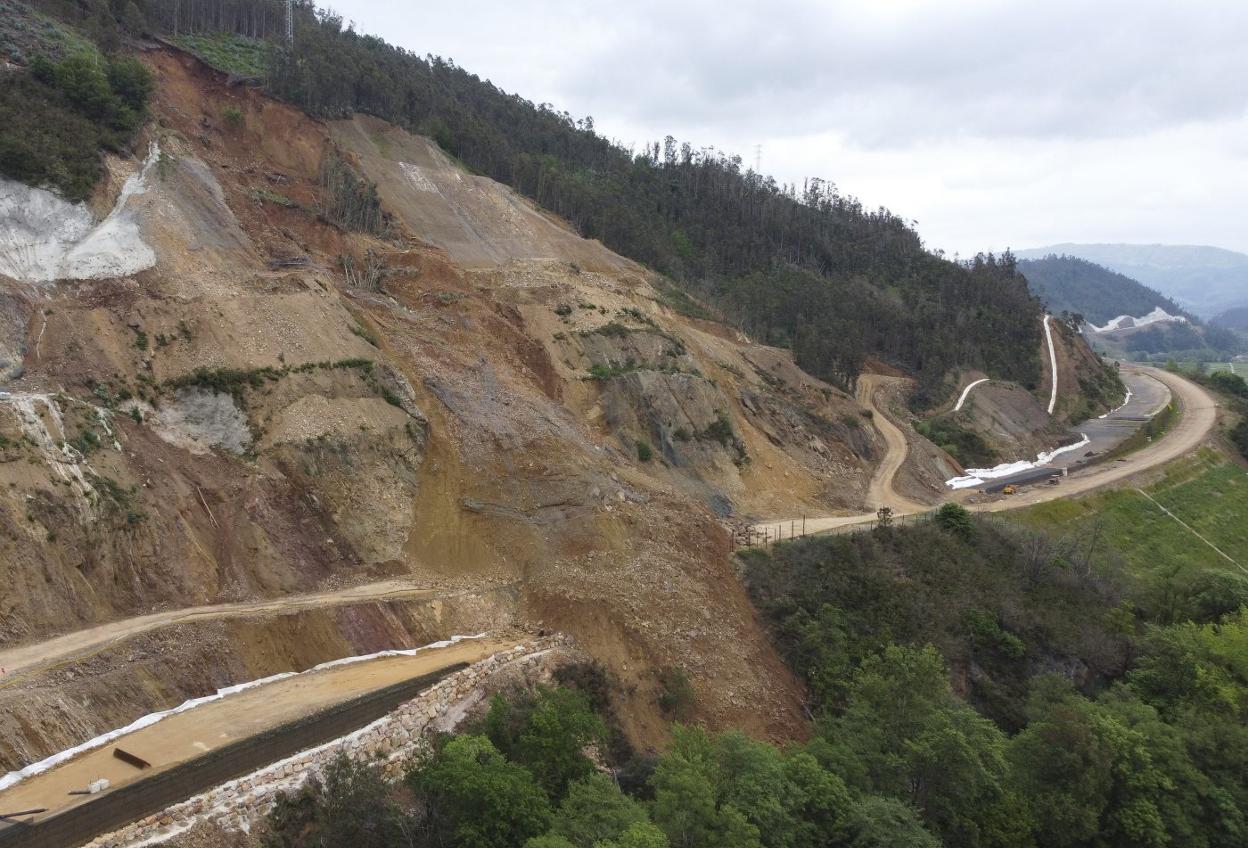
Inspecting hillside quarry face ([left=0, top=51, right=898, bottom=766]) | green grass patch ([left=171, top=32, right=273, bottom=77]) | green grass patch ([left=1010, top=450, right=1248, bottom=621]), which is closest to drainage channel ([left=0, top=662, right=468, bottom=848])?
hillside quarry face ([left=0, top=51, right=898, bottom=766])

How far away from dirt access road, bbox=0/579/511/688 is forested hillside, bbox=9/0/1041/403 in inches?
1494

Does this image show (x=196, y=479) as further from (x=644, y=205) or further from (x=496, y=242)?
(x=644, y=205)

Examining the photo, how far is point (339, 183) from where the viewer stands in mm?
49750

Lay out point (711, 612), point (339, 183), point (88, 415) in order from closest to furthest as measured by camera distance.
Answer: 1. point (88, 415)
2. point (711, 612)
3. point (339, 183)

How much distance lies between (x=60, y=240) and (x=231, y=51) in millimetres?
33818

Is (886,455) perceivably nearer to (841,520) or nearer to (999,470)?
(999,470)

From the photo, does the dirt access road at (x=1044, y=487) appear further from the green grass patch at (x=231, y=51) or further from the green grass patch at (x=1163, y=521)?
the green grass patch at (x=231, y=51)

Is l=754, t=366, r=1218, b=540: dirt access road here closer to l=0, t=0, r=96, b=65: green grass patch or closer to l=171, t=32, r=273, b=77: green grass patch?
l=0, t=0, r=96, b=65: green grass patch

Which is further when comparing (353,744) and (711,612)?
(711,612)

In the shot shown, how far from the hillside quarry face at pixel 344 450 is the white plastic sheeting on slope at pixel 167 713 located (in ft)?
1.29

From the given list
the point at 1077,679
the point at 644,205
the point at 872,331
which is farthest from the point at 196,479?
the point at 644,205

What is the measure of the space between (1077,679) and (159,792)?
31.6 meters

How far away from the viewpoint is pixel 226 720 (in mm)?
20656

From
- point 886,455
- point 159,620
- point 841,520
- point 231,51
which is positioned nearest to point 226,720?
point 159,620
